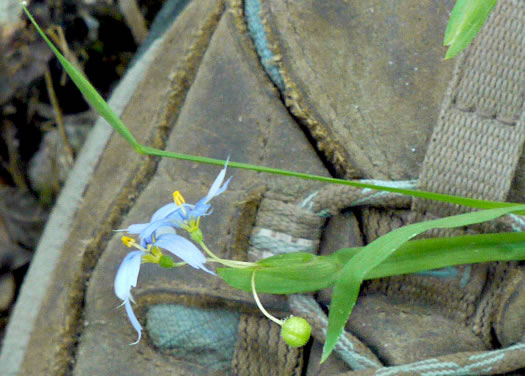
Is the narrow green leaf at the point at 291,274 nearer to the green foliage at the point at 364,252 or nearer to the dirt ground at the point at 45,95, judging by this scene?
the green foliage at the point at 364,252

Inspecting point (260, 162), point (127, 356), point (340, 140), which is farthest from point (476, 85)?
point (127, 356)

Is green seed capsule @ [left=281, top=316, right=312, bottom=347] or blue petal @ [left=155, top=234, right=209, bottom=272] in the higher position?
blue petal @ [left=155, top=234, right=209, bottom=272]

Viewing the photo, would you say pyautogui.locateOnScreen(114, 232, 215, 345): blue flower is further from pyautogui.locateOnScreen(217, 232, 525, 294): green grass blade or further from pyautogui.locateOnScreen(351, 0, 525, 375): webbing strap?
pyautogui.locateOnScreen(351, 0, 525, 375): webbing strap

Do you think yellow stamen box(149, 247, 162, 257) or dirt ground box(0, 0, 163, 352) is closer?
yellow stamen box(149, 247, 162, 257)

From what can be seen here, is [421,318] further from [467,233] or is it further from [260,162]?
[260,162]

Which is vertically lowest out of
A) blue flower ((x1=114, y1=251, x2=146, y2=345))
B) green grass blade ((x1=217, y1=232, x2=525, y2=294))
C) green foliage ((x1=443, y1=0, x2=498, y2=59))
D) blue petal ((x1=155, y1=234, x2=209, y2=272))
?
green grass blade ((x1=217, y1=232, x2=525, y2=294))

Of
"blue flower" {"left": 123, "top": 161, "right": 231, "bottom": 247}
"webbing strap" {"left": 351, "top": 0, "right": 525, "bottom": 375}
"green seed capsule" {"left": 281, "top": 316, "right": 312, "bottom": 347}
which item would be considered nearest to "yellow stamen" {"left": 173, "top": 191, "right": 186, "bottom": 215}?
"blue flower" {"left": 123, "top": 161, "right": 231, "bottom": 247}
